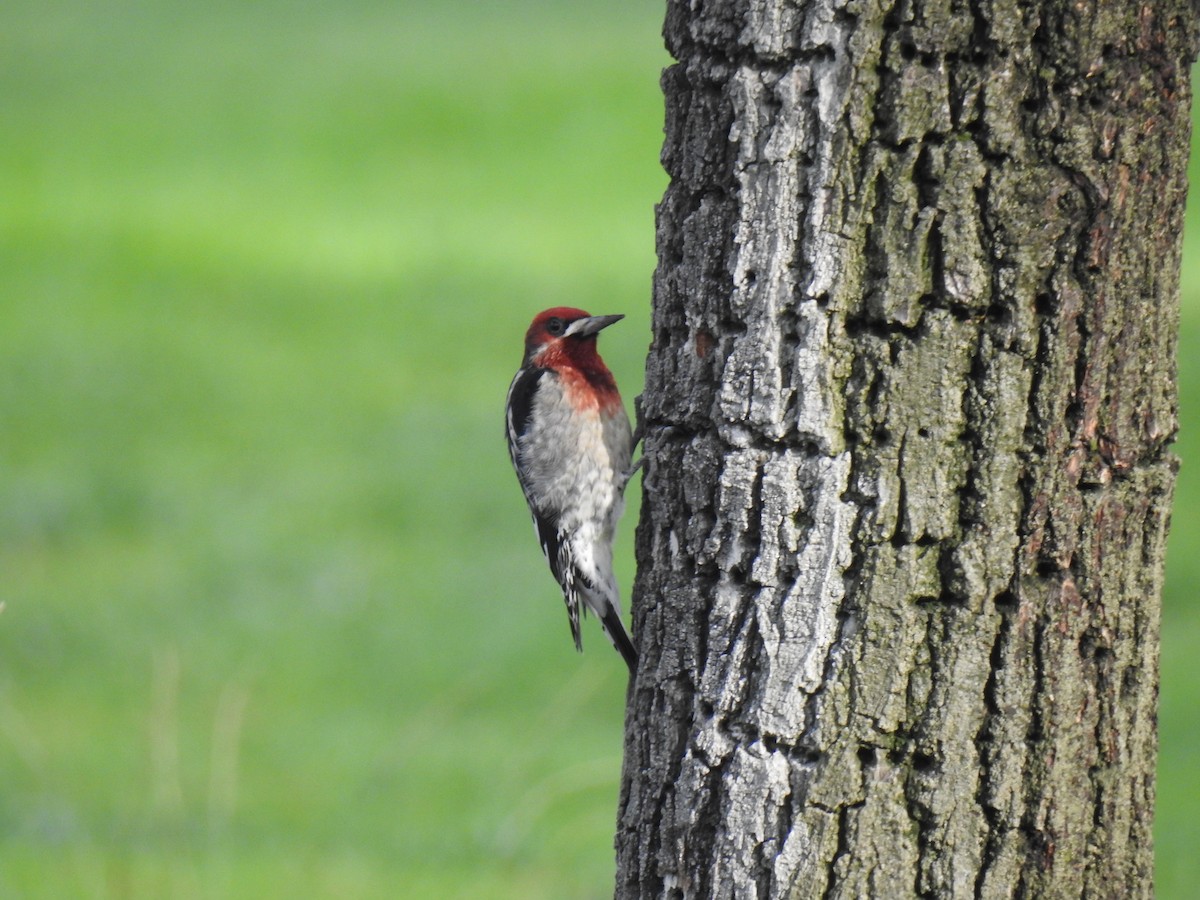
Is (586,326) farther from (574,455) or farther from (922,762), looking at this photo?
(922,762)

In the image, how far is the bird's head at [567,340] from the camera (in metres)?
5.02

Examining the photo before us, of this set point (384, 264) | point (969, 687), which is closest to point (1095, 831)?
point (969, 687)

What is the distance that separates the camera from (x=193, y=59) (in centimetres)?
1423

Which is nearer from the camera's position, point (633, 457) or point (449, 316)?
point (633, 457)

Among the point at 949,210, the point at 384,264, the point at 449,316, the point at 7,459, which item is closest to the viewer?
the point at 949,210

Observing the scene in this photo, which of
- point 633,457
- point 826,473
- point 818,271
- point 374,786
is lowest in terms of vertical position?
point 374,786

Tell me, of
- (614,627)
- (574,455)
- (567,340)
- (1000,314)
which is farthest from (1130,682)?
(567,340)

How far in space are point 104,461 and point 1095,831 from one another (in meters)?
7.57

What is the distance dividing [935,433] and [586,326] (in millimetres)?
2543

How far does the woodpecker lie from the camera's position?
4.81 meters

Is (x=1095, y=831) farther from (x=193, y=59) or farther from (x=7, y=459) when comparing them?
(x=193, y=59)

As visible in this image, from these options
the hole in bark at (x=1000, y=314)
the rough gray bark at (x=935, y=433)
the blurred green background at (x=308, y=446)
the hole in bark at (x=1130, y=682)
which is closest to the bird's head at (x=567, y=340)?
the blurred green background at (x=308, y=446)

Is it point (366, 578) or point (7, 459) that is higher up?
point (7, 459)

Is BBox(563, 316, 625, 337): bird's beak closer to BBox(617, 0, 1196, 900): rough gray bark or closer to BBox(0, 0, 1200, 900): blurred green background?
BBox(0, 0, 1200, 900): blurred green background
